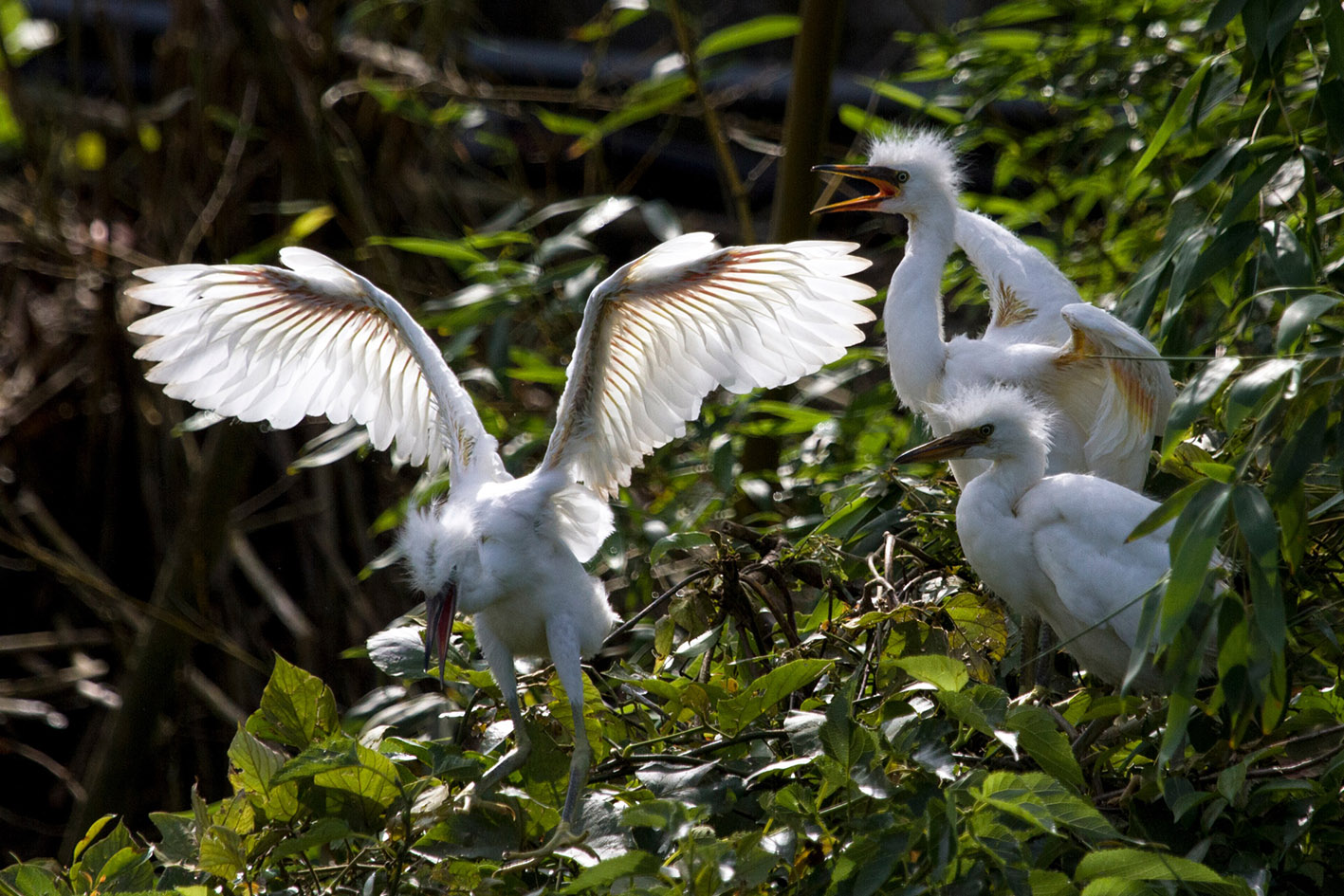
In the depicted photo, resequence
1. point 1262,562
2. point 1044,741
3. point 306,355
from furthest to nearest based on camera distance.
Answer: point 306,355
point 1044,741
point 1262,562

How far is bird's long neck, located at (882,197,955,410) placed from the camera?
2332 millimetres

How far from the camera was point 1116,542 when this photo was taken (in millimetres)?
1753

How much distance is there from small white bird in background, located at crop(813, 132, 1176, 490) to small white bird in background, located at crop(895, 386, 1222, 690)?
0.59 feet

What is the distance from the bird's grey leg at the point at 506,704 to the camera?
1.61 metres

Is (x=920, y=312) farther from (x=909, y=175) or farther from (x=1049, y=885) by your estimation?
(x=1049, y=885)

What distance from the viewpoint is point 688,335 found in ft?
6.77

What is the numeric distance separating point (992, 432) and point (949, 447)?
7cm

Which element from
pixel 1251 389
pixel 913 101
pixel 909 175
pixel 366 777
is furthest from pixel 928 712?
pixel 913 101

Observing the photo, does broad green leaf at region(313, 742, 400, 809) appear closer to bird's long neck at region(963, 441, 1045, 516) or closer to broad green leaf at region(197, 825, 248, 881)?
broad green leaf at region(197, 825, 248, 881)

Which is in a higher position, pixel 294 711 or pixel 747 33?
pixel 747 33

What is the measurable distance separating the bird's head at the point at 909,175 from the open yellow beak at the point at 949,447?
Answer: 64cm

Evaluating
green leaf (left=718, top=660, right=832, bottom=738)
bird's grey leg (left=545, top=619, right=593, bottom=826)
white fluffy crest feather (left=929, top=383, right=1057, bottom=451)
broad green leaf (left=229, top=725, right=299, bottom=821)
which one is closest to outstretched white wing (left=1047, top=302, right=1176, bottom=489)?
white fluffy crest feather (left=929, top=383, right=1057, bottom=451)

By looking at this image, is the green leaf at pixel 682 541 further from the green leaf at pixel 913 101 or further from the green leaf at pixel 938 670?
the green leaf at pixel 913 101

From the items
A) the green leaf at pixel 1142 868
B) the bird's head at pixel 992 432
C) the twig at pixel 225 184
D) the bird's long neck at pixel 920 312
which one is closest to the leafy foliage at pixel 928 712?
the green leaf at pixel 1142 868
